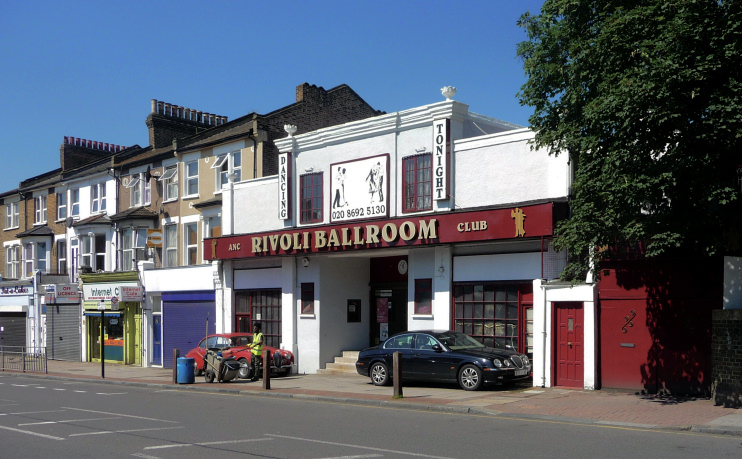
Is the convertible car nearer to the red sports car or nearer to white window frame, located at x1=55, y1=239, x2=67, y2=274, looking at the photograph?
the red sports car

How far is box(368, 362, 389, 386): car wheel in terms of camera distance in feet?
66.3

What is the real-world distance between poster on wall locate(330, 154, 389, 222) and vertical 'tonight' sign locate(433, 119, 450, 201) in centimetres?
209

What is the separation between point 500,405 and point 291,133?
13.3 meters

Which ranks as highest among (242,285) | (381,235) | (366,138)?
(366,138)

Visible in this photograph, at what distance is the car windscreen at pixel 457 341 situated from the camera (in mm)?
18984

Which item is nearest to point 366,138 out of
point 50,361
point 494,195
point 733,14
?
point 494,195

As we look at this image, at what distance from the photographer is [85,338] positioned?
123ft

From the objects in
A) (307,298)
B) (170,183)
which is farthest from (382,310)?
(170,183)

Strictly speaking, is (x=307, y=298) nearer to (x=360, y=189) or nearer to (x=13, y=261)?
(x=360, y=189)

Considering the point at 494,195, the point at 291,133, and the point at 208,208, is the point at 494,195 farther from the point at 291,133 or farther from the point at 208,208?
the point at 208,208

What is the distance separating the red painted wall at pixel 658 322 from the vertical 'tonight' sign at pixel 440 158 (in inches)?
202

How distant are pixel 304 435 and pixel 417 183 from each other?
11235 mm

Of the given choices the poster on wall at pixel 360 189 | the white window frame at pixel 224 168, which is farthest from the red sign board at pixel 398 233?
the white window frame at pixel 224 168

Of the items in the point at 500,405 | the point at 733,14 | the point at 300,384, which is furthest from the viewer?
the point at 300,384
